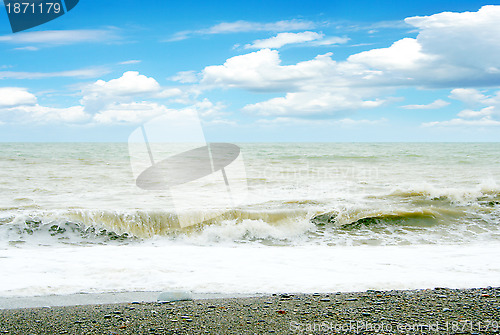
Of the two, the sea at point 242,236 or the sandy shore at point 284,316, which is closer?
the sandy shore at point 284,316

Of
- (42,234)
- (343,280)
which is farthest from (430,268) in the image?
(42,234)

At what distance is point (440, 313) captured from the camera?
148 inches

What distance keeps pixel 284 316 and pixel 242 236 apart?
4.74 meters

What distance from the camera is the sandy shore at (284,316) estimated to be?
3.40 meters

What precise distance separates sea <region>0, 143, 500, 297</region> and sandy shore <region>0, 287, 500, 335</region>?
65 cm

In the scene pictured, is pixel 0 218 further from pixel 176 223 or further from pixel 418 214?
pixel 418 214

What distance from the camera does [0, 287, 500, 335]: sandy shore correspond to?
11.1ft

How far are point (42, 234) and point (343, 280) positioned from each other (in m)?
6.14

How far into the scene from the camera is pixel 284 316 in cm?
373

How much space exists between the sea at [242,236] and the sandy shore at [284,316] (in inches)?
25.4

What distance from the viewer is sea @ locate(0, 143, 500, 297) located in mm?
5281

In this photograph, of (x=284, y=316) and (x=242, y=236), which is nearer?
(x=284, y=316)

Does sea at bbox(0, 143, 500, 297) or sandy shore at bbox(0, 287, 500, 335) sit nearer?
sandy shore at bbox(0, 287, 500, 335)

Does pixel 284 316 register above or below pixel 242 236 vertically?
above
